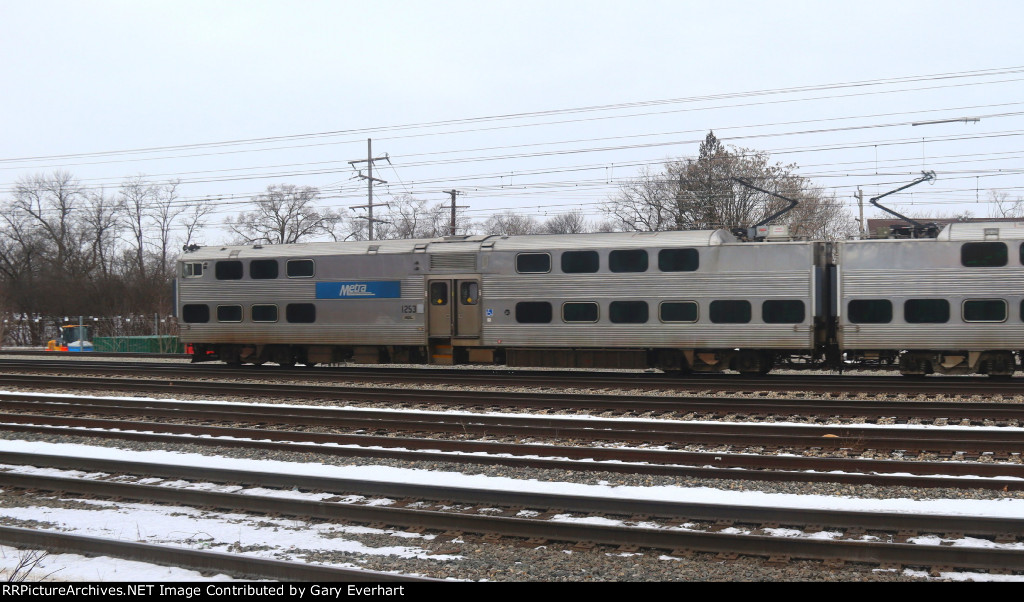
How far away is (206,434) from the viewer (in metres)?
13.1

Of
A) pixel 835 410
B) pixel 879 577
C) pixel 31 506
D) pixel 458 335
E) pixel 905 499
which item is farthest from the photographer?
pixel 458 335

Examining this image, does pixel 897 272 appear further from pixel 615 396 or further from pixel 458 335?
pixel 458 335

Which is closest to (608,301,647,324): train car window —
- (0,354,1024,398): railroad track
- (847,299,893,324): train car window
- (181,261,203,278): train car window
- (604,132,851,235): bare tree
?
(0,354,1024,398): railroad track

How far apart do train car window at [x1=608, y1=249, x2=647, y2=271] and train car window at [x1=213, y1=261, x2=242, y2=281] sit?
11152 millimetres

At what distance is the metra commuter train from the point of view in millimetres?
18062

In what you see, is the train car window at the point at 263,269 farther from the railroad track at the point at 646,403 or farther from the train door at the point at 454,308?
the train door at the point at 454,308

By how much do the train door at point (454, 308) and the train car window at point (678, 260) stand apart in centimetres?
485

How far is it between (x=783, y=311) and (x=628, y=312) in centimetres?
364

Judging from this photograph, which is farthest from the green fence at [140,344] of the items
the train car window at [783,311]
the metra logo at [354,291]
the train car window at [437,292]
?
the train car window at [783,311]

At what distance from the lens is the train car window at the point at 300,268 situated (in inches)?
905

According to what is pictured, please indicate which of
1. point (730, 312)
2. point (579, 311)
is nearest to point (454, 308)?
point (579, 311)

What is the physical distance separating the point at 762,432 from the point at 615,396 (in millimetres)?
4148

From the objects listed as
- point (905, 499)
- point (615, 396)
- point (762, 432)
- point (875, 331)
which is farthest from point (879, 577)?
point (875, 331)

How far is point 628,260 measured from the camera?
20000 mm
